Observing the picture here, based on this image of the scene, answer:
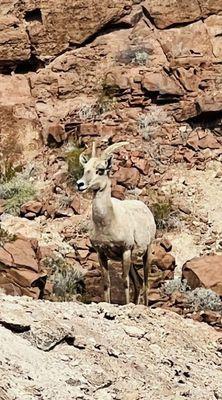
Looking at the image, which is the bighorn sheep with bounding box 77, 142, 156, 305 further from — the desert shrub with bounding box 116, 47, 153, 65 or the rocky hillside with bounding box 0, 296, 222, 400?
the desert shrub with bounding box 116, 47, 153, 65

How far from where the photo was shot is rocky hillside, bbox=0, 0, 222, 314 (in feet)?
54.5

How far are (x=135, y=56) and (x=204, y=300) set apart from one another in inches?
414

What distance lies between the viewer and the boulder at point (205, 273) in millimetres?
12430

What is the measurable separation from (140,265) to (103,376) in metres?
5.55

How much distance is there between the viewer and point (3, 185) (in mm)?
18500

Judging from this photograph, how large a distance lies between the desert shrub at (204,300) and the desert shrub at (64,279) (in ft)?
6.07

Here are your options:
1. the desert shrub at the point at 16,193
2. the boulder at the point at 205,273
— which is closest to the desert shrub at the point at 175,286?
the boulder at the point at 205,273

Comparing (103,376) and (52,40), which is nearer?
(103,376)

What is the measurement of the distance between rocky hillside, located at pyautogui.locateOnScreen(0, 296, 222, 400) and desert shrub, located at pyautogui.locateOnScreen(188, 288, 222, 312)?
1.61 meters

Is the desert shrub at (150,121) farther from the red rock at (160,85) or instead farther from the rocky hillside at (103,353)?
the rocky hillside at (103,353)

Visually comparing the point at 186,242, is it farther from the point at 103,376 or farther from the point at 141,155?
the point at 103,376

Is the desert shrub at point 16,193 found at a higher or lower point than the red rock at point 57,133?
lower

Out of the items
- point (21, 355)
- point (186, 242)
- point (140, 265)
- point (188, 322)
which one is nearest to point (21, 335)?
point (21, 355)

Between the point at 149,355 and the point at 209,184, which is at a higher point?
the point at 149,355
